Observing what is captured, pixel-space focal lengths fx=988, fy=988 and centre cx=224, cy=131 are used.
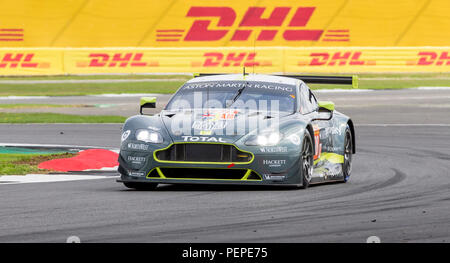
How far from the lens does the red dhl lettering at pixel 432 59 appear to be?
36.5 metres

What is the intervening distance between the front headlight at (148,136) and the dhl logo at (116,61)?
1050 inches

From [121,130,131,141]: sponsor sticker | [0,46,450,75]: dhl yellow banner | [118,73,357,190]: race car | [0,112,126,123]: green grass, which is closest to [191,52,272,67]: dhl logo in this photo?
[0,46,450,75]: dhl yellow banner

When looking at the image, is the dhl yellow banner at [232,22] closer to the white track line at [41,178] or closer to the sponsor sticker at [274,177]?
the white track line at [41,178]

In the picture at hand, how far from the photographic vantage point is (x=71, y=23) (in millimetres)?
39906

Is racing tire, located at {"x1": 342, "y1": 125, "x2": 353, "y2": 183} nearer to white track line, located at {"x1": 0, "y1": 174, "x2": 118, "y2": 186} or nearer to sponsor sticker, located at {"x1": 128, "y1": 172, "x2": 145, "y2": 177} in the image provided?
sponsor sticker, located at {"x1": 128, "y1": 172, "x2": 145, "y2": 177}

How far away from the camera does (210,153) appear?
9.78 metres

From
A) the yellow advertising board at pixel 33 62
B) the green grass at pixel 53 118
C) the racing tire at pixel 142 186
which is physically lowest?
the racing tire at pixel 142 186

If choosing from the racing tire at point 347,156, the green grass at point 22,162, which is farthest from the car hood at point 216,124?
the green grass at point 22,162

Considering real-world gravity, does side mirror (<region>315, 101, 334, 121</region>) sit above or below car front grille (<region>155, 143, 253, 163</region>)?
above

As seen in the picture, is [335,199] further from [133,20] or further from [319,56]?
[133,20]

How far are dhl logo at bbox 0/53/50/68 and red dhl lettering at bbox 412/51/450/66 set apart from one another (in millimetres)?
13746

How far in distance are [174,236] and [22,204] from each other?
2.39 metres

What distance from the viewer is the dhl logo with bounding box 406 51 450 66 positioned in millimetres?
36531

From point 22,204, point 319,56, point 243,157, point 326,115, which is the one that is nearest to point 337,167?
point 326,115
